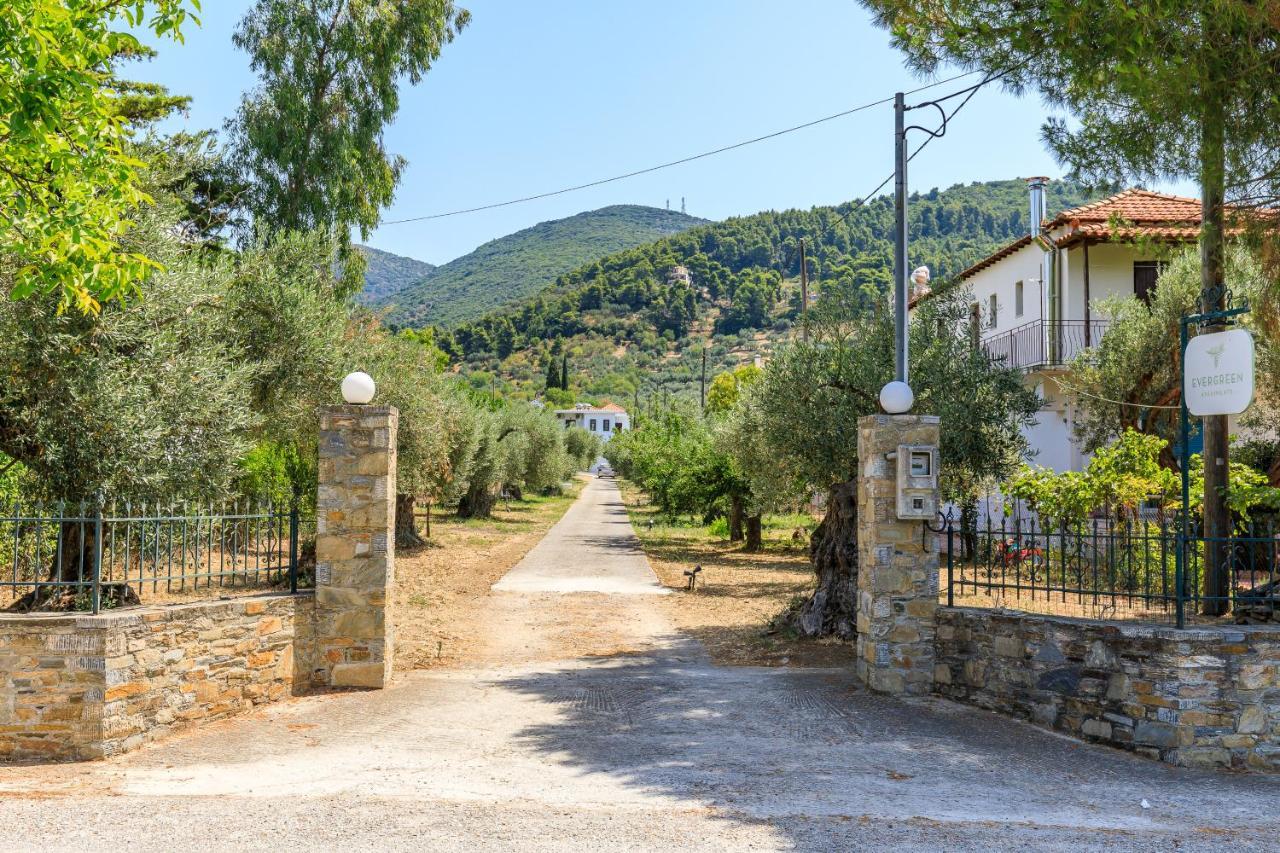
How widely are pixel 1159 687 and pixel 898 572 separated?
2245mm

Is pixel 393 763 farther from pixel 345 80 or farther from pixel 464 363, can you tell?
pixel 464 363

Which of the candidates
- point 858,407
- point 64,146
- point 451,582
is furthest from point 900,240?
point 451,582

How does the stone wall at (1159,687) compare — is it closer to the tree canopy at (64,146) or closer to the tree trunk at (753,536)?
the tree canopy at (64,146)

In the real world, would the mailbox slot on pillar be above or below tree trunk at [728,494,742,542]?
above

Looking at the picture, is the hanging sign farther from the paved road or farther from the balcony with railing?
the balcony with railing

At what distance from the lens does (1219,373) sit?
7043 mm

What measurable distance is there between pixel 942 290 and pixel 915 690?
6.31m

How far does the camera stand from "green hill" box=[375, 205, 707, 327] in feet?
428

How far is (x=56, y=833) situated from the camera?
477 cm

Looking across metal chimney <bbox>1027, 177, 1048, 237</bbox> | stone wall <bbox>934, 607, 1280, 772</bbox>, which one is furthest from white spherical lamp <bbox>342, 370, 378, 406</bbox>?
metal chimney <bbox>1027, 177, 1048, 237</bbox>

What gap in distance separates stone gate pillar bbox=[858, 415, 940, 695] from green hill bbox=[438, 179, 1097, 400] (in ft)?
281

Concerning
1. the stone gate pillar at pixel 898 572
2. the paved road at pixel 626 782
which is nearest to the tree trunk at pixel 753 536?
the paved road at pixel 626 782

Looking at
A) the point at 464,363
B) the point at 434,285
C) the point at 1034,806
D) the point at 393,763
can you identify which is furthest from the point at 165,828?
the point at 434,285

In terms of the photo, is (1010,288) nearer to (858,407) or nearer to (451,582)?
(858,407)
